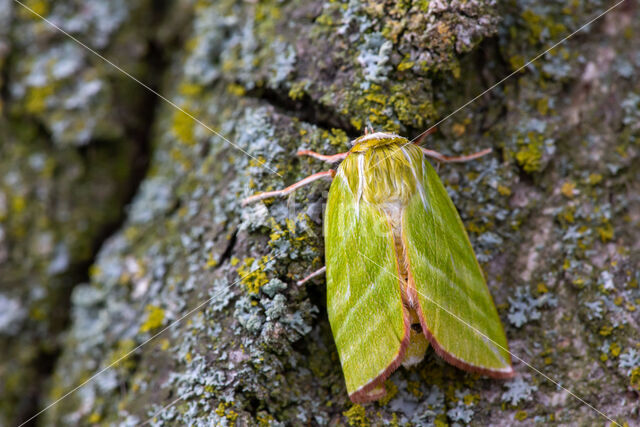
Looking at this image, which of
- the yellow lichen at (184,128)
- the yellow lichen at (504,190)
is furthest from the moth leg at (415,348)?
the yellow lichen at (184,128)

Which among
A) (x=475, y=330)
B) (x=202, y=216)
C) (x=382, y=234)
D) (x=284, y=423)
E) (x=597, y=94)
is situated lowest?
(x=284, y=423)

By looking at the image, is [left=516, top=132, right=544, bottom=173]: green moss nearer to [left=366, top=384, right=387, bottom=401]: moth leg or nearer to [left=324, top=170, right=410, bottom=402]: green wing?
[left=324, top=170, right=410, bottom=402]: green wing

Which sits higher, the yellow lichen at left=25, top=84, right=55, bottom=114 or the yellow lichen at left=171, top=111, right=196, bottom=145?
the yellow lichen at left=25, top=84, right=55, bottom=114

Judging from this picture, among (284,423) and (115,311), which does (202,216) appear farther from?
(284,423)

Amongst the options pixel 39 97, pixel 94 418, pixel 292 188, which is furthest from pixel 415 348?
pixel 39 97

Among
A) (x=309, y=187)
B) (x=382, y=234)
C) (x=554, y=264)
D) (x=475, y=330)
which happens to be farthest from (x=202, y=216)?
(x=554, y=264)

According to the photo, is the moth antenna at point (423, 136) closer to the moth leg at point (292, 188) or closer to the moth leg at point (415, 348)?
the moth leg at point (292, 188)

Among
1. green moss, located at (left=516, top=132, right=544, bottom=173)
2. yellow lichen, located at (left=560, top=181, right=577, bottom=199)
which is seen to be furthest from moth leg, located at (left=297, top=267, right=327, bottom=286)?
yellow lichen, located at (left=560, top=181, right=577, bottom=199)
